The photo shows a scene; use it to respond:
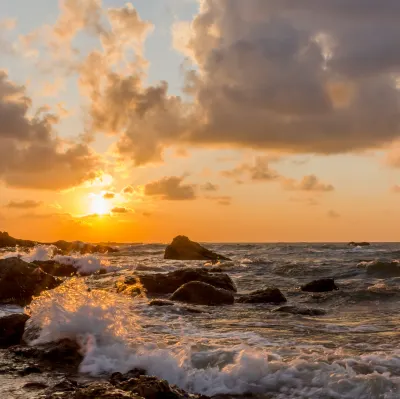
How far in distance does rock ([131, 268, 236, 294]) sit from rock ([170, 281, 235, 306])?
2.84 meters

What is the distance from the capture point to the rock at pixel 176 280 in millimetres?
21500

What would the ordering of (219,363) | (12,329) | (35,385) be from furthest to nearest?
(12,329)
(219,363)
(35,385)

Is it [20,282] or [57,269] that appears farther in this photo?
[57,269]

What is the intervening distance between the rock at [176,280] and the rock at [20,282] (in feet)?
12.8

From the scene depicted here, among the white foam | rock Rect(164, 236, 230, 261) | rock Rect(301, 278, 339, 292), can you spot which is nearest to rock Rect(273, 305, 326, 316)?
the white foam

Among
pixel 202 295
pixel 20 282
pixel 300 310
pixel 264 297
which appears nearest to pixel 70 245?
pixel 20 282

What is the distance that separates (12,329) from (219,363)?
5255 millimetres

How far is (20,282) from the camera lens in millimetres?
19375

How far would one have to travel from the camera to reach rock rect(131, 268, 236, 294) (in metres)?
21.5

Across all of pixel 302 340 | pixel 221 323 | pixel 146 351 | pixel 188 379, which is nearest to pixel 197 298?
pixel 221 323

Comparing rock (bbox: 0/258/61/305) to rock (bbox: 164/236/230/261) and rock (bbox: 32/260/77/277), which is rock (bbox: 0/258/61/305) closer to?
rock (bbox: 32/260/77/277)

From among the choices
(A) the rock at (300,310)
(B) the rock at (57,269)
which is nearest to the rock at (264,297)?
(A) the rock at (300,310)

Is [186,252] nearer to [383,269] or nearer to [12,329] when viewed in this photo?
[383,269]

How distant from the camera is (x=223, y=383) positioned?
8.13m
